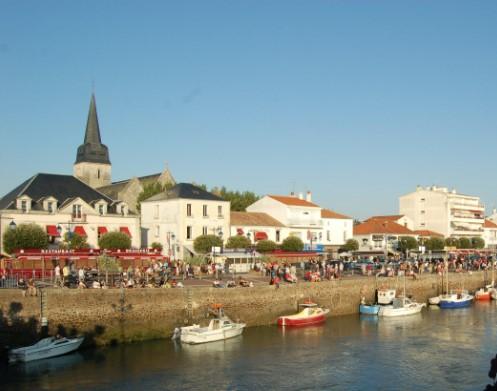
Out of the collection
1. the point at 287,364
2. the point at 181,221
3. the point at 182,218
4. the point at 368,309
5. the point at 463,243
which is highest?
the point at 182,218

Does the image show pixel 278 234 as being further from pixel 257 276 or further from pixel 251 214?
pixel 257 276

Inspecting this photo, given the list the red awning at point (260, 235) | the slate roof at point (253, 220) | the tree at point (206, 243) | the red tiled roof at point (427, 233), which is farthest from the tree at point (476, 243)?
the tree at point (206, 243)

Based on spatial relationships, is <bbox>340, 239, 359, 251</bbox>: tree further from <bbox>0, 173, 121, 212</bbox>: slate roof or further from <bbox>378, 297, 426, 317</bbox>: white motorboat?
<bbox>0, 173, 121, 212</bbox>: slate roof

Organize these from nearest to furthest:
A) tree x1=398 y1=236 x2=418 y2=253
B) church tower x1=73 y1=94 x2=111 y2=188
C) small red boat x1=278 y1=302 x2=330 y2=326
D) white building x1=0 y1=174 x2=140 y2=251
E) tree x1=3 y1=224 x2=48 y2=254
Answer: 1. small red boat x1=278 y1=302 x2=330 y2=326
2. tree x1=3 y1=224 x2=48 y2=254
3. white building x1=0 y1=174 x2=140 y2=251
4. tree x1=398 y1=236 x2=418 y2=253
5. church tower x1=73 y1=94 x2=111 y2=188

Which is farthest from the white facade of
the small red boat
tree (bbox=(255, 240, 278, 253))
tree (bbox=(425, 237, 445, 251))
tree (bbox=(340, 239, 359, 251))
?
tree (bbox=(425, 237, 445, 251))

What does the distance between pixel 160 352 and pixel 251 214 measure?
42.2 meters

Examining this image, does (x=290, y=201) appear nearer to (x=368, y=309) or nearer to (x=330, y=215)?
(x=330, y=215)

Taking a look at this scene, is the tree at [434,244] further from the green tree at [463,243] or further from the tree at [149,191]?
the tree at [149,191]

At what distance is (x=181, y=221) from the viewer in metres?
62.9

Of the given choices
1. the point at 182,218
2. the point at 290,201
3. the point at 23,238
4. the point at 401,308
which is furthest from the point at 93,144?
the point at 401,308

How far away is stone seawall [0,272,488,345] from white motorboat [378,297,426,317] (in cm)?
359

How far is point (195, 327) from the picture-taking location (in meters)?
36.7

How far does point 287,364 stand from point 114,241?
1030 inches

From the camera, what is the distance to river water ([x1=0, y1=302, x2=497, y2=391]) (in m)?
27.7
